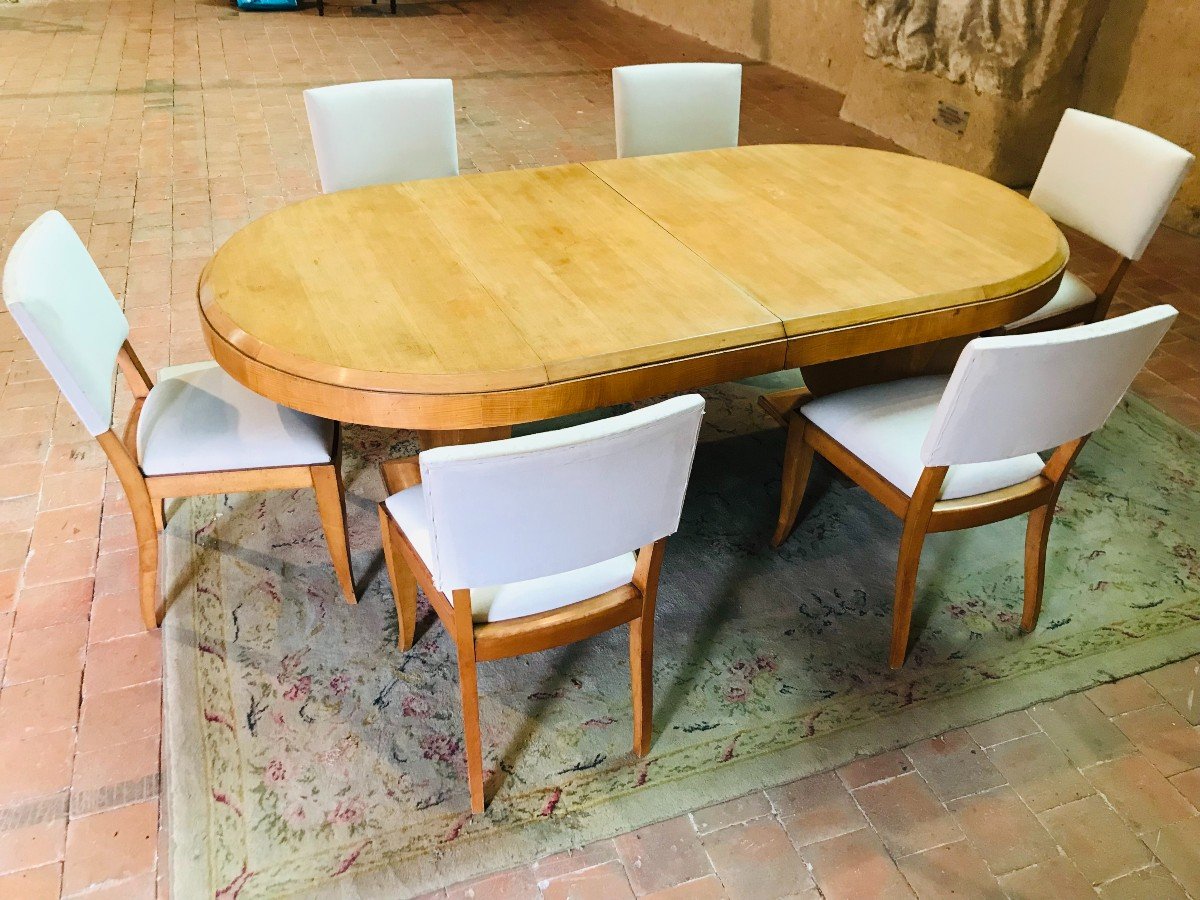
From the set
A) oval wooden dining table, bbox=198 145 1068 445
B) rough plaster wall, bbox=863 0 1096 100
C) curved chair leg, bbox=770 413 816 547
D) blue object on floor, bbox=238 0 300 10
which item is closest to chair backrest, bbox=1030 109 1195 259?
oval wooden dining table, bbox=198 145 1068 445

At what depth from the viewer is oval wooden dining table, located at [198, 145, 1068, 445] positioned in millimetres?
1626

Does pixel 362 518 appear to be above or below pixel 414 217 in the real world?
below

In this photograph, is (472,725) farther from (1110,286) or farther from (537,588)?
(1110,286)

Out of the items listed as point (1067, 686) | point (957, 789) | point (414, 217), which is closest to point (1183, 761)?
point (1067, 686)

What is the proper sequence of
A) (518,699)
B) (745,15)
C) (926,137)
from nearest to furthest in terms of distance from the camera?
(518,699)
(926,137)
(745,15)

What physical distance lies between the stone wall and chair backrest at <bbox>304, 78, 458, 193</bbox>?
314 cm

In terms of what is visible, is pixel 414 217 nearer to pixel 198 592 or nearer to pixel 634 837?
pixel 198 592

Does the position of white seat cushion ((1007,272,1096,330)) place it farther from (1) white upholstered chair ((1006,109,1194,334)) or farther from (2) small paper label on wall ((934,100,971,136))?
(2) small paper label on wall ((934,100,971,136))

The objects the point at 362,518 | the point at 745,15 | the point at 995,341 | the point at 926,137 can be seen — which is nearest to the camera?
the point at 995,341

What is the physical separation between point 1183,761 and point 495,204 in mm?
2014

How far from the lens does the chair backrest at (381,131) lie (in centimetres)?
266

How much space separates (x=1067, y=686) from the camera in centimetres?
206

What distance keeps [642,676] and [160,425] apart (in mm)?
1184

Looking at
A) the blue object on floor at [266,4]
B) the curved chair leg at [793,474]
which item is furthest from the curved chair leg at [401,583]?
the blue object on floor at [266,4]
